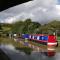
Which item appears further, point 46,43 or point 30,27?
point 30,27

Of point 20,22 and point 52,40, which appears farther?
point 20,22

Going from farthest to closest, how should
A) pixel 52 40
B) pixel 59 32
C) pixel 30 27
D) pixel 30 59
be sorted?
pixel 30 27
pixel 59 32
pixel 52 40
pixel 30 59

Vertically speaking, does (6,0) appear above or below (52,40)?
above

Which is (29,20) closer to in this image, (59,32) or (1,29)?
(1,29)

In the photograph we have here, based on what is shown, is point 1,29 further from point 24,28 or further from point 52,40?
point 52,40

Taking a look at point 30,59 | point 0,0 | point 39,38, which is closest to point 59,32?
point 39,38

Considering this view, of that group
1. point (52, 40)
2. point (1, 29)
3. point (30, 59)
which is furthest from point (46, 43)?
point (1, 29)

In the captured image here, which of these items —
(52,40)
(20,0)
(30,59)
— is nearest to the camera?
(30,59)

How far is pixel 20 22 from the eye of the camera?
152375 millimetres

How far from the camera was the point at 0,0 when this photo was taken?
1265 inches

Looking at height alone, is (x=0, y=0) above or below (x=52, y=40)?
above

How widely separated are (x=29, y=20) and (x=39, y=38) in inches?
3991

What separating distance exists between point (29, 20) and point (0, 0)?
116m

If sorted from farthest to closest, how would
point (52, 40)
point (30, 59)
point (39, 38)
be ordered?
1. point (39, 38)
2. point (52, 40)
3. point (30, 59)
